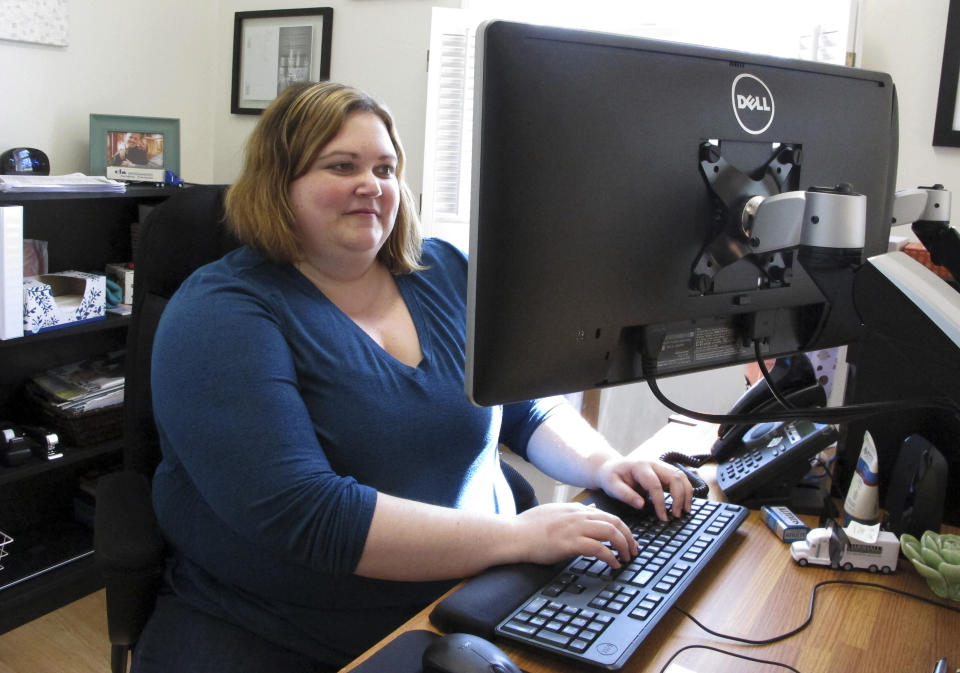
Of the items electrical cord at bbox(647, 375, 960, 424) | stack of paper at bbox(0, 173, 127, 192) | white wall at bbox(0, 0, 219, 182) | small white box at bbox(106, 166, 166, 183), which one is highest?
white wall at bbox(0, 0, 219, 182)

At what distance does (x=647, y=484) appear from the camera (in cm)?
112

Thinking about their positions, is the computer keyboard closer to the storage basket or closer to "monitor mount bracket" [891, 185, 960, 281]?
"monitor mount bracket" [891, 185, 960, 281]

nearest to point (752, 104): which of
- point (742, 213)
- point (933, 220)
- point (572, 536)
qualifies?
point (742, 213)

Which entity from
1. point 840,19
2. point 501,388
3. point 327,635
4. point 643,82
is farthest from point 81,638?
point 840,19

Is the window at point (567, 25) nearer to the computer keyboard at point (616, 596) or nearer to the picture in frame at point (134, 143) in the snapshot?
the picture in frame at point (134, 143)

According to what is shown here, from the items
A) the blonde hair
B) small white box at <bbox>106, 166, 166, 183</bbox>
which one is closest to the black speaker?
small white box at <bbox>106, 166, 166, 183</bbox>

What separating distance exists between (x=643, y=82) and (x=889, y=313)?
28 cm

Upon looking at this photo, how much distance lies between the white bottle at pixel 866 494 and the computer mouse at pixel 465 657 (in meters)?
0.56

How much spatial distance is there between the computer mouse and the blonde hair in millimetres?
654

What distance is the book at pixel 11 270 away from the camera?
2.03 meters

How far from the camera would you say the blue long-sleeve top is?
1.00 metres

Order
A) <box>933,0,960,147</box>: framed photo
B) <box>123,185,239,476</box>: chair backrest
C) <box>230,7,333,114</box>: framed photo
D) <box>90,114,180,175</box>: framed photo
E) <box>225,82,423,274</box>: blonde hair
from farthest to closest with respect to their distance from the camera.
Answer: <box>230,7,333,114</box>: framed photo, <box>90,114,180,175</box>: framed photo, <box>933,0,960,147</box>: framed photo, <box>123,185,239,476</box>: chair backrest, <box>225,82,423,274</box>: blonde hair

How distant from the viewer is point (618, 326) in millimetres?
803

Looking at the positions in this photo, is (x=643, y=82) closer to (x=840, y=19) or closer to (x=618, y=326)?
(x=618, y=326)
